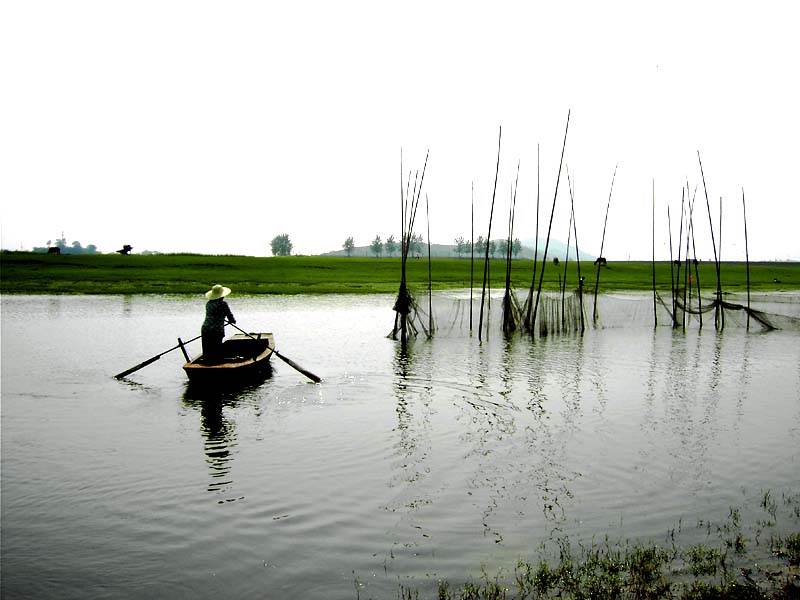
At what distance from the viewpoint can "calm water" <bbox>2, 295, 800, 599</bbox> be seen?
5391 millimetres

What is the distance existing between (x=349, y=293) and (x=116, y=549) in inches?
1444

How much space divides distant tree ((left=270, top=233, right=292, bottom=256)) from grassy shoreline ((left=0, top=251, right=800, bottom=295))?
110m

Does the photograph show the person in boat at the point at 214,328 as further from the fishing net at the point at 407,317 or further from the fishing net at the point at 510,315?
the fishing net at the point at 510,315

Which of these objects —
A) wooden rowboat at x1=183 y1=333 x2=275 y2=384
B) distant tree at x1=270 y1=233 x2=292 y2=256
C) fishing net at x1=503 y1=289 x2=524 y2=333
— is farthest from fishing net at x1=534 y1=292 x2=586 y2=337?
distant tree at x1=270 y1=233 x2=292 y2=256

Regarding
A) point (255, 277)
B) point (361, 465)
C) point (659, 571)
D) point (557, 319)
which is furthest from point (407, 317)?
point (255, 277)

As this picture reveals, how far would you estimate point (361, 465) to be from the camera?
798 cm

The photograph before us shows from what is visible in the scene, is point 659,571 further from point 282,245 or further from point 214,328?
point 282,245

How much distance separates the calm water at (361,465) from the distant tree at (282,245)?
16391 cm

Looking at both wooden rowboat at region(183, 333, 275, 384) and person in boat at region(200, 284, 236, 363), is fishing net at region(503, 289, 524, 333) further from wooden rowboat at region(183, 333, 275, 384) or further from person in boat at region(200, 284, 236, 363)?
person in boat at region(200, 284, 236, 363)

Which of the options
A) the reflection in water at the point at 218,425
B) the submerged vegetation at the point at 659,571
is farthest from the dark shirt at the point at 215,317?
the submerged vegetation at the point at 659,571

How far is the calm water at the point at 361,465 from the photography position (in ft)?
17.7

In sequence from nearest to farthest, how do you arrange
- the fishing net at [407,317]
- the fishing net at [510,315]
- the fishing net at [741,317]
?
the fishing net at [407,317], the fishing net at [510,315], the fishing net at [741,317]

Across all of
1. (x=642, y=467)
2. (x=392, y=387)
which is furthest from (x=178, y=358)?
(x=642, y=467)

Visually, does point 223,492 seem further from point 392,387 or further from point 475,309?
point 475,309
